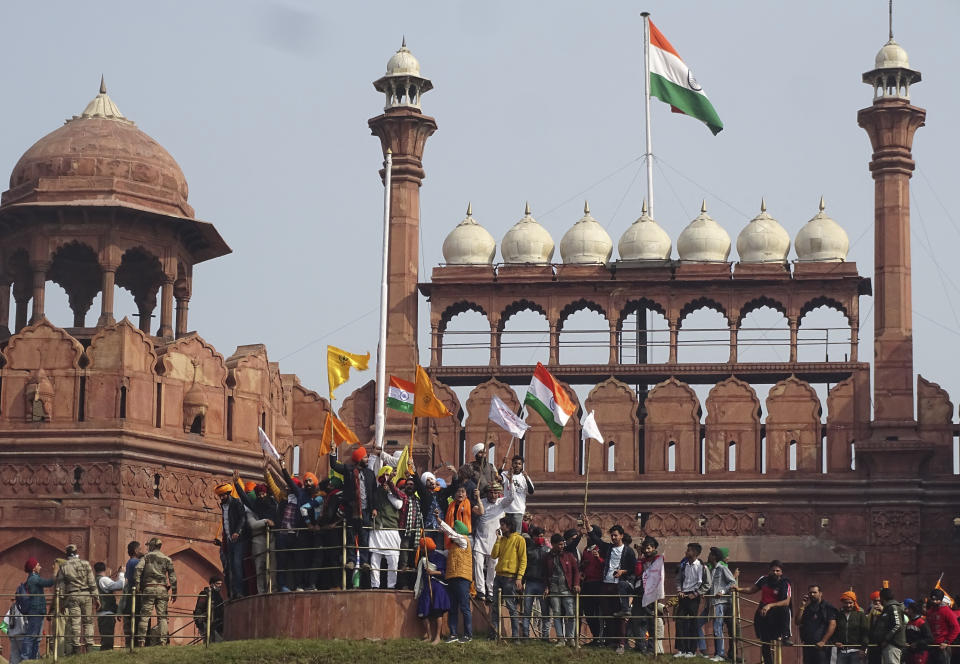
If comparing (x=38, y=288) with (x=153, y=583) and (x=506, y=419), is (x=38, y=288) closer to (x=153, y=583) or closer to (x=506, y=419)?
(x=506, y=419)

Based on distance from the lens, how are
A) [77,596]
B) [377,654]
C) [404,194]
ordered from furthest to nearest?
A: [404,194] → [77,596] → [377,654]

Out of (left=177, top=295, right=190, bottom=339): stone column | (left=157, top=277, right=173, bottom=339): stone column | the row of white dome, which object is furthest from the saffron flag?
the row of white dome

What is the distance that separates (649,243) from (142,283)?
910cm

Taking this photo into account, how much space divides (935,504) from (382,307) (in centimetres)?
1108

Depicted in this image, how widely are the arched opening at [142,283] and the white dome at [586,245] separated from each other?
297 inches

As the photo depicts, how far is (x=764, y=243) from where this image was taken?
42469 millimetres

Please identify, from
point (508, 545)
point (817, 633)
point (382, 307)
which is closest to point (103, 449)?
point (382, 307)

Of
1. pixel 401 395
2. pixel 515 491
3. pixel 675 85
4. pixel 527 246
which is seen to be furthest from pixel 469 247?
pixel 515 491

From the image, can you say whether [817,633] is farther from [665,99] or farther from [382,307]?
[665,99]

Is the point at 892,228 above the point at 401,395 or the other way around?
above

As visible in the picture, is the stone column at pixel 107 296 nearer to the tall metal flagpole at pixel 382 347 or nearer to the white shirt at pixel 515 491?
the tall metal flagpole at pixel 382 347

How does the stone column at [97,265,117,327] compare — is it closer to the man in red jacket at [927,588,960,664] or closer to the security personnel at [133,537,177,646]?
the security personnel at [133,537,177,646]

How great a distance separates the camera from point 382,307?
34.3m

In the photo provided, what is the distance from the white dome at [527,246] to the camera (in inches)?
1693
